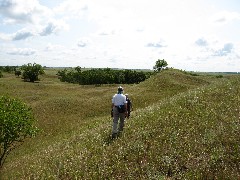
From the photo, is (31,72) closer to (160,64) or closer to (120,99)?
(160,64)

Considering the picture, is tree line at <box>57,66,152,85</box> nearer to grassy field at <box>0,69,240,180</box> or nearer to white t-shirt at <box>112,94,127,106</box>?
grassy field at <box>0,69,240,180</box>

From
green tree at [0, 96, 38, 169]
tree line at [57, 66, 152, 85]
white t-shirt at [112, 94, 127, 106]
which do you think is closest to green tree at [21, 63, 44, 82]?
tree line at [57, 66, 152, 85]

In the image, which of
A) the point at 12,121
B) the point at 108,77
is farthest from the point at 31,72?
the point at 12,121

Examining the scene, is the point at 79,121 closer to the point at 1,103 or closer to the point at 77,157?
the point at 1,103

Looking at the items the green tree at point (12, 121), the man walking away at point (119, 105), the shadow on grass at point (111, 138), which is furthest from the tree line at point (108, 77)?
the man walking away at point (119, 105)

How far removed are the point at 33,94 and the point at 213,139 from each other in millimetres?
62927

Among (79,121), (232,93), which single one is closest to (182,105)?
(232,93)

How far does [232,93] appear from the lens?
2922 cm

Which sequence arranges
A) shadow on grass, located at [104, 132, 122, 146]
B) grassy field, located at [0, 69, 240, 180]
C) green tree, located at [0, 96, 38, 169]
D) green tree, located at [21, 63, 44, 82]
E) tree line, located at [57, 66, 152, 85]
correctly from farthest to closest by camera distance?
tree line, located at [57, 66, 152, 85] → green tree, located at [21, 63, 44, 82] → green tree, located at [0, 96, 38, 169] → shadow on grass, located at [104, 132, 122, 146] → grassy field, located at [0, 69, 240, 180]

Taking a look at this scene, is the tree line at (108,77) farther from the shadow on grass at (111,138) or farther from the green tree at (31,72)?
the shadow on grass at (111,138)

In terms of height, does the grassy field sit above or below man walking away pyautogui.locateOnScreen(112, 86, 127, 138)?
below

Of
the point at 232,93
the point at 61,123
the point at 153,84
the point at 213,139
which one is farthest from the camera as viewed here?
the point at 153,84

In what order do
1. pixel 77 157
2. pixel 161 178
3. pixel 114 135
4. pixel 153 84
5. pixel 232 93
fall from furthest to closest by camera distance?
1. pixel 153 84
2. pixel 232 93
3. pixel 114 135
4. pixel 77 157
5. pixel 161 178

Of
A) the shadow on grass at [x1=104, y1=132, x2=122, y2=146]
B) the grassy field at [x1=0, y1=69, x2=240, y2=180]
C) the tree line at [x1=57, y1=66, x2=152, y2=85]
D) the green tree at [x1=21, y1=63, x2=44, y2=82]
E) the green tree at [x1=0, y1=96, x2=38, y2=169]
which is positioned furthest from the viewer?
the tree line at [x1=57, y1=66, x2=152, y2=85]
